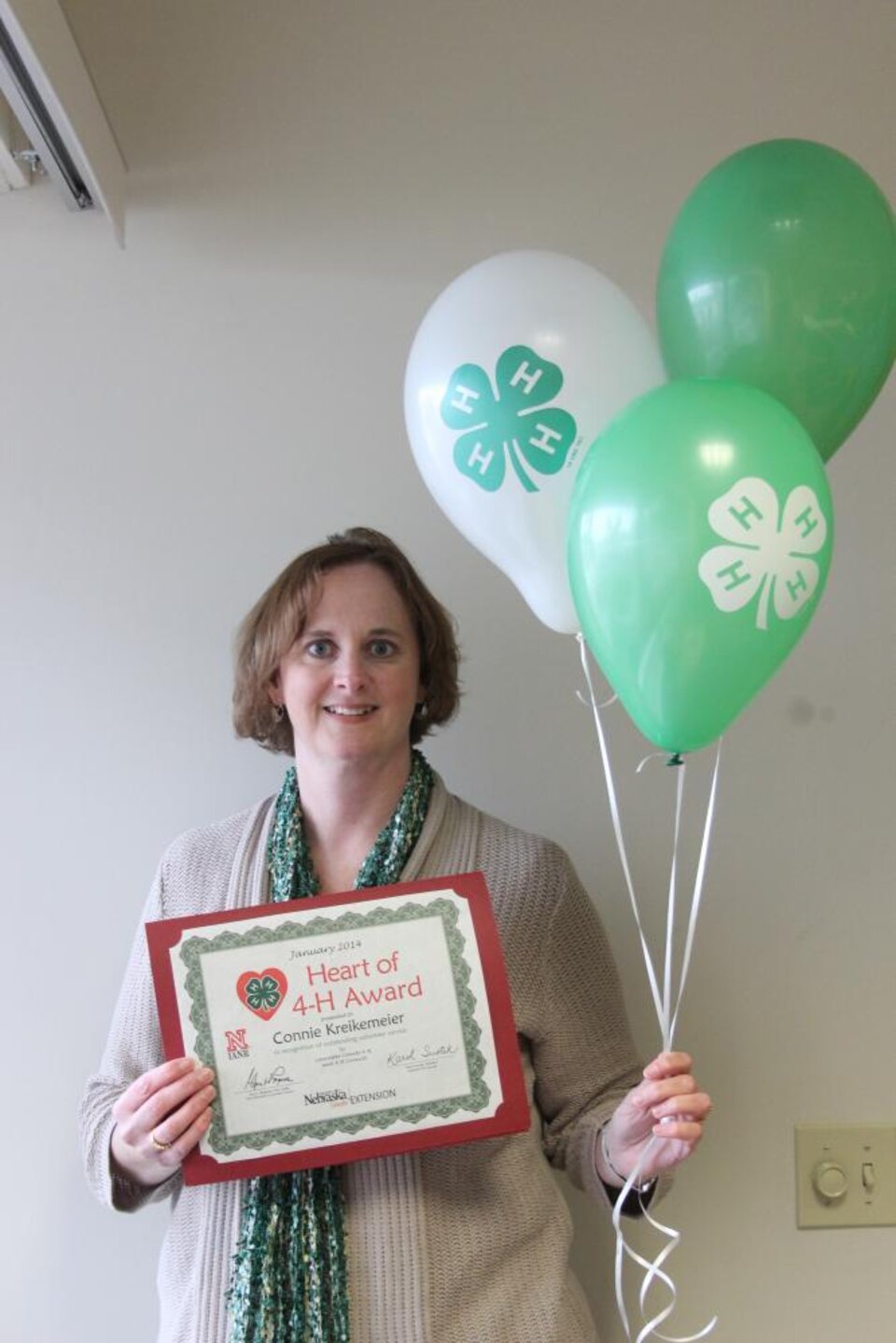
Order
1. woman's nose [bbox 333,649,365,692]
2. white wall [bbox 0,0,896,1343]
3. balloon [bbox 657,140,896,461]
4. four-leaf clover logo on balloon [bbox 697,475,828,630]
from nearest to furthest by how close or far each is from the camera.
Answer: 1. four-leaf clover logo on balloon [bbox 697,475,828,630]
2. balloon [bbox 657,140,896,461]
3. woman's nose [bbox 333,649,365,692]
4. white wall [bbox 0,0,896,1343]

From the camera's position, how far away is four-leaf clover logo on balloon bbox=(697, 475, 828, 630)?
3.54ft

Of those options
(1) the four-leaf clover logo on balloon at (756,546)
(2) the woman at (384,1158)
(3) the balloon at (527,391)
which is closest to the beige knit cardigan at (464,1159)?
(2) the woman at (384,1158)

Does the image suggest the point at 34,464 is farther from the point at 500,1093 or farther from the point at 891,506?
the point at 891,506

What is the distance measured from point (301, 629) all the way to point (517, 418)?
0.38m

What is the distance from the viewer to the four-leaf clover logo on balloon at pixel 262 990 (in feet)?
4.23

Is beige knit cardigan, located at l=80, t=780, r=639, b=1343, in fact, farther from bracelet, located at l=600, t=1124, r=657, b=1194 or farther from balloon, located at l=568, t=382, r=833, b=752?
balloon, located at l=568, t=382, r=833, b=752

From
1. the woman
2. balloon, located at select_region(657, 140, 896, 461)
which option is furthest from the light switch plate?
balloon, located at select_region(657, 140, 896, 461)

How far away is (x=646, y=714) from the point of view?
1.17 metres

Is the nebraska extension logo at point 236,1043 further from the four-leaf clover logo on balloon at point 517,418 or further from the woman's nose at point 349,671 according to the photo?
the four-leaf clover logo on balloon at point 517,418

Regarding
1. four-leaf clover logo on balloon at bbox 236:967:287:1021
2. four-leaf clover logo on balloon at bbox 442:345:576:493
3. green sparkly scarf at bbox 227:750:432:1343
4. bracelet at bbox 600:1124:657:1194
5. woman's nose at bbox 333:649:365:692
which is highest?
four-leaf clover logo on balloon at bbox 442:345:576:493

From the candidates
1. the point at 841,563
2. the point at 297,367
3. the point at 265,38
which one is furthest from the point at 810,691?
the point at 265,38

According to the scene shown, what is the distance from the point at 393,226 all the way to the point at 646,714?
0.92 meters

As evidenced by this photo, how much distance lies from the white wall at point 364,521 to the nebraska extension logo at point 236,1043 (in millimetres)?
488
